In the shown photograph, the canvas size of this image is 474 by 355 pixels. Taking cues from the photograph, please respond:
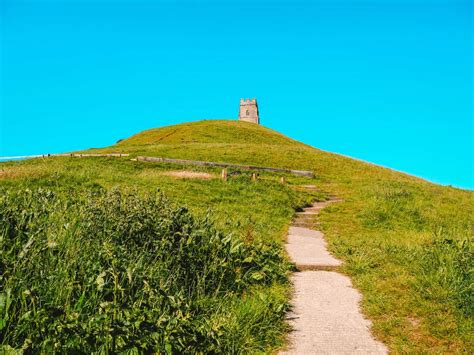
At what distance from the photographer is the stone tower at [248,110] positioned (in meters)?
128

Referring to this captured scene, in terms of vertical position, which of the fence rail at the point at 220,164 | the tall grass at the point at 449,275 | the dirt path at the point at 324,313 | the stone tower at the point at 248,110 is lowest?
the dirt path at the point at 324,313

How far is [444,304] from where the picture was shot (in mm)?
6387

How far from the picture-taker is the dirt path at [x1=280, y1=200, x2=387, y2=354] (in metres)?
5.34

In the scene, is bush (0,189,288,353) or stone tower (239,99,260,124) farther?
stone tower (239,99,260,124)

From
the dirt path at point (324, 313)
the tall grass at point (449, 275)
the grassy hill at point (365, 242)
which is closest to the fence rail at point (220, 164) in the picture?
the grassy hill at point (365, 242)

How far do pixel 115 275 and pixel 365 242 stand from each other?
7.95 metres

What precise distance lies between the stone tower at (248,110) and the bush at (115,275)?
121417 millimetres

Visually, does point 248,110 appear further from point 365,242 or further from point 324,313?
point 324,313

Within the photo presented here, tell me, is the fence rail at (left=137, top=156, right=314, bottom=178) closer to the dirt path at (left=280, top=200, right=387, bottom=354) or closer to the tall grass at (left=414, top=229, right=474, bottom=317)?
the dirt path at (left=280, top=200, right=387, bottom=354)

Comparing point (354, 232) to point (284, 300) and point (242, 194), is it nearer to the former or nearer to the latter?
point (242, 194)

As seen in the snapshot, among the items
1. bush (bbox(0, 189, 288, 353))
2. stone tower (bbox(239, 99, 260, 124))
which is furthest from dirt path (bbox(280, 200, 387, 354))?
stone tower (bbox(239, 99, 260, 124))

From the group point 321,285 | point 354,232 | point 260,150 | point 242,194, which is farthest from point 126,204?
point 260,150

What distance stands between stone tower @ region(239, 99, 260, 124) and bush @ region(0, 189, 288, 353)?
398ft

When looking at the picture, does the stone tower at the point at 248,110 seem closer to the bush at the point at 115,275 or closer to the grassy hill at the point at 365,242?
the grassy hill at the point at 365,242
